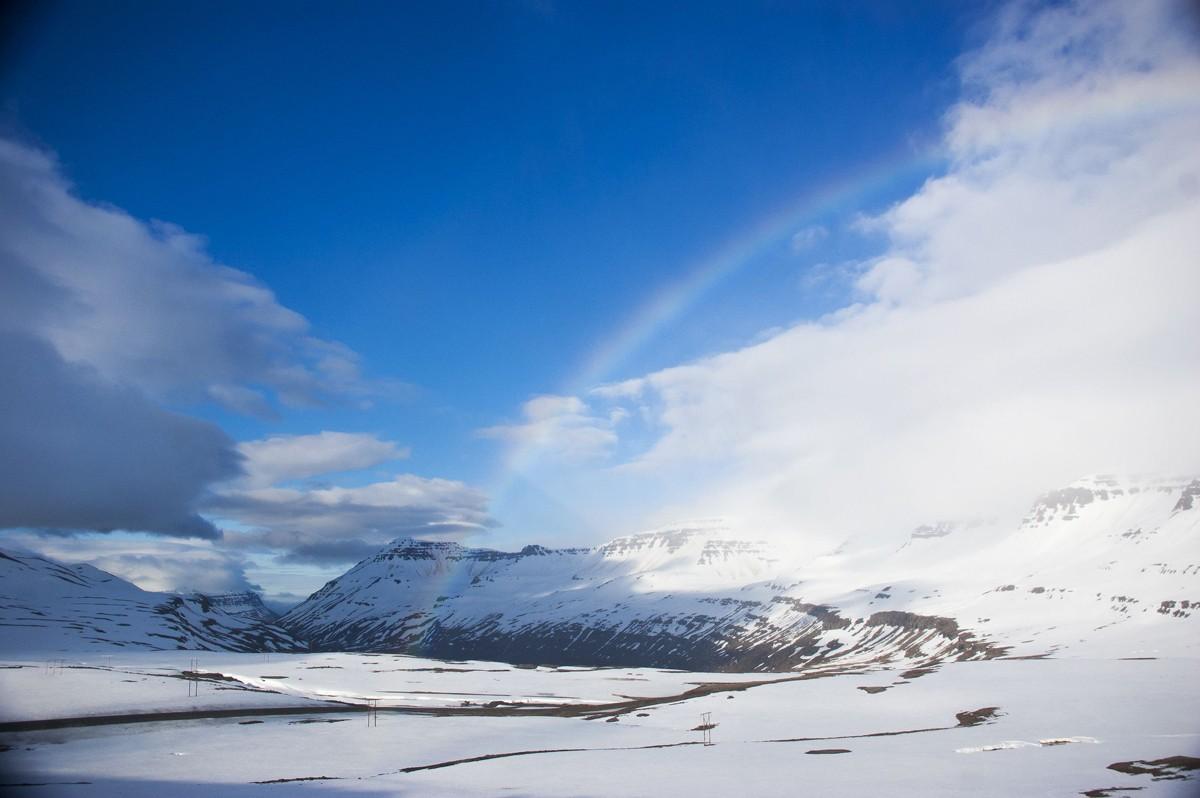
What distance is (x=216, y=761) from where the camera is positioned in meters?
56.9

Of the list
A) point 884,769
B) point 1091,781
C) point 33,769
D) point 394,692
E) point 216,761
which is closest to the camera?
point 1091,781

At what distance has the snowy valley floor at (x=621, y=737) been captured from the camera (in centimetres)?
4400

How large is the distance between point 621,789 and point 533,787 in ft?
19.0

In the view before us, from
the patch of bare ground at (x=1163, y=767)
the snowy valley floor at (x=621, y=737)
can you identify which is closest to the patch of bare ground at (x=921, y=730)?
the snowy valley floor at (x=621, y=737)

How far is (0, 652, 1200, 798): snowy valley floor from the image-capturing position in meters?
44.0

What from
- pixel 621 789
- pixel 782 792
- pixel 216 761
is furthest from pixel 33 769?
pixel 782 792

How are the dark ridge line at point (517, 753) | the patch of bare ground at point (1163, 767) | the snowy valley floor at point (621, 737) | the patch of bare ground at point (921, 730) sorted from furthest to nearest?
the patch of bare ground at point (921, 730), the dark ridge line at point (517, 753), the snowy valley floor at point (621, 737), the patch of bare ground at point (1163, 767)

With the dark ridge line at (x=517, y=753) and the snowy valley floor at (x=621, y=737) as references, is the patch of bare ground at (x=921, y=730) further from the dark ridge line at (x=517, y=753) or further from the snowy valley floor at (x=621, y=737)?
the dark ridge line at (x=517, y=753)

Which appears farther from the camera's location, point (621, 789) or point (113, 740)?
point (113, 740)

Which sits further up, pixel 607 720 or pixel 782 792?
pixel 782 792

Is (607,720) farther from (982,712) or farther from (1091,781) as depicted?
(1091,781)

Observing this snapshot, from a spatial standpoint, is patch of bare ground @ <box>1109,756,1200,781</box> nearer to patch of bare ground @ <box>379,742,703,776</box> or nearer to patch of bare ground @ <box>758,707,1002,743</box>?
patch of bare ground @ <box>758,707,1002,743</box>

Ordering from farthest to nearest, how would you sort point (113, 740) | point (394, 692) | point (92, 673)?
point (394, 692), point (92, 673), point (113, 740)

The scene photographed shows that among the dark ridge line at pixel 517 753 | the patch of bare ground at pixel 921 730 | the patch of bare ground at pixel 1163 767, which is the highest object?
the patch of bare ground at pixel 1163 767
